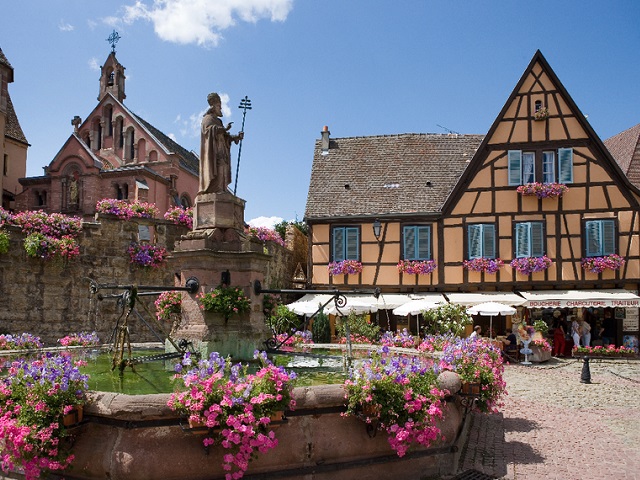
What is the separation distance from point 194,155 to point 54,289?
32206 mm

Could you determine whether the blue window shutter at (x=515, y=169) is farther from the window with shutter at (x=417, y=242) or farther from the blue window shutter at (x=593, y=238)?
the window with shutter at (x=417, y=242)

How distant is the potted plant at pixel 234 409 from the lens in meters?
4.34

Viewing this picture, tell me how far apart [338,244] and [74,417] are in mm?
18032

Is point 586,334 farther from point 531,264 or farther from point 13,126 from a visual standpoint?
point 13,126

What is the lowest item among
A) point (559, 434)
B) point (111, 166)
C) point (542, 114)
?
point (559, 434)

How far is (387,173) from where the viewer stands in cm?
2358

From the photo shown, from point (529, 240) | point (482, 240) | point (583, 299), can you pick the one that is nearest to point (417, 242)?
point (482, 240)

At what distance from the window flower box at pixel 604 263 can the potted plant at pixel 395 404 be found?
1738 centimetres

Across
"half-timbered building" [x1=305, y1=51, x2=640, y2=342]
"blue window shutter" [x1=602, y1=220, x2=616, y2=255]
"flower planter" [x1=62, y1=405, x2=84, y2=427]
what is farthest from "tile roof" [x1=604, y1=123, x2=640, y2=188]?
"flower planter" [x1=62, y1=405, x2=84, y2=427]

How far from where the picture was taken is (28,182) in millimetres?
30734

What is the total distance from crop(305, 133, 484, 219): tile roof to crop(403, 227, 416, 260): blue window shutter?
2.43ft

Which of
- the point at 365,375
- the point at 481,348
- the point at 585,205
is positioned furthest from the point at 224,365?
the point at 585,205

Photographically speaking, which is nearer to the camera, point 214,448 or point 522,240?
point 214,448

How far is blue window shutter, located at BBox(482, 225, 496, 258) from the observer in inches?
834
